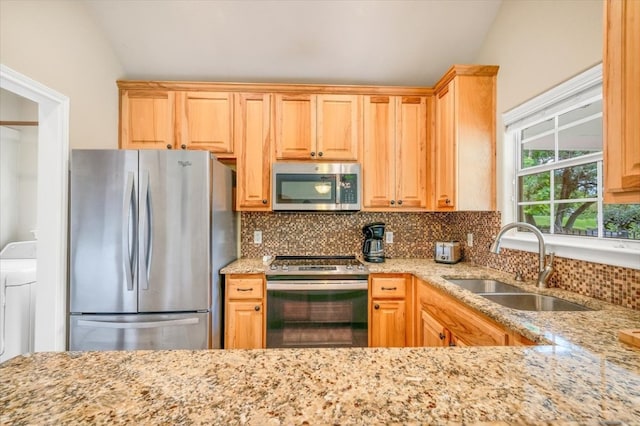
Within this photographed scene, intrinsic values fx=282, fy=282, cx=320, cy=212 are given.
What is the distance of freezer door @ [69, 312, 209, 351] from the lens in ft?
6.30

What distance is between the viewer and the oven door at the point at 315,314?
86.0 inches

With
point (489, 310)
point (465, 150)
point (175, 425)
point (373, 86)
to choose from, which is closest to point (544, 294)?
point (489, 310)

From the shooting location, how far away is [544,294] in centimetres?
156

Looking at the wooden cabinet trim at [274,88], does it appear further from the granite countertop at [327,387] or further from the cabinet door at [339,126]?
the granite countertop at [327,387]

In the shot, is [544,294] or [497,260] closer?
[544,294]

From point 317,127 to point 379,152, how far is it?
62 cm

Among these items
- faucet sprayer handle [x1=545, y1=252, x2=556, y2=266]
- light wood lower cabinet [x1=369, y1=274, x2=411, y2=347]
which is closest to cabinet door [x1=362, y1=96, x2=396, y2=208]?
light wood lower cabinet [x1=369, y1=274, x2=411, y2=347]

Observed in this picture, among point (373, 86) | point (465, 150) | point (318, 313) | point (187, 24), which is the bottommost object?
point (318, 313)

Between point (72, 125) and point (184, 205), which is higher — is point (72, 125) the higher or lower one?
the higher one

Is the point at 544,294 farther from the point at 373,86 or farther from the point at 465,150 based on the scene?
the point at 373,86

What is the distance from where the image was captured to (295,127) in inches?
→ 101

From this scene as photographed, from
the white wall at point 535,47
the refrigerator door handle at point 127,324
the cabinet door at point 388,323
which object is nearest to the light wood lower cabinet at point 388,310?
the cabinet door at point 388,323

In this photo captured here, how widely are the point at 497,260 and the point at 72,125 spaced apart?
3.34 m

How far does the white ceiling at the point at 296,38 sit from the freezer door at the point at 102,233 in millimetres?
1195
